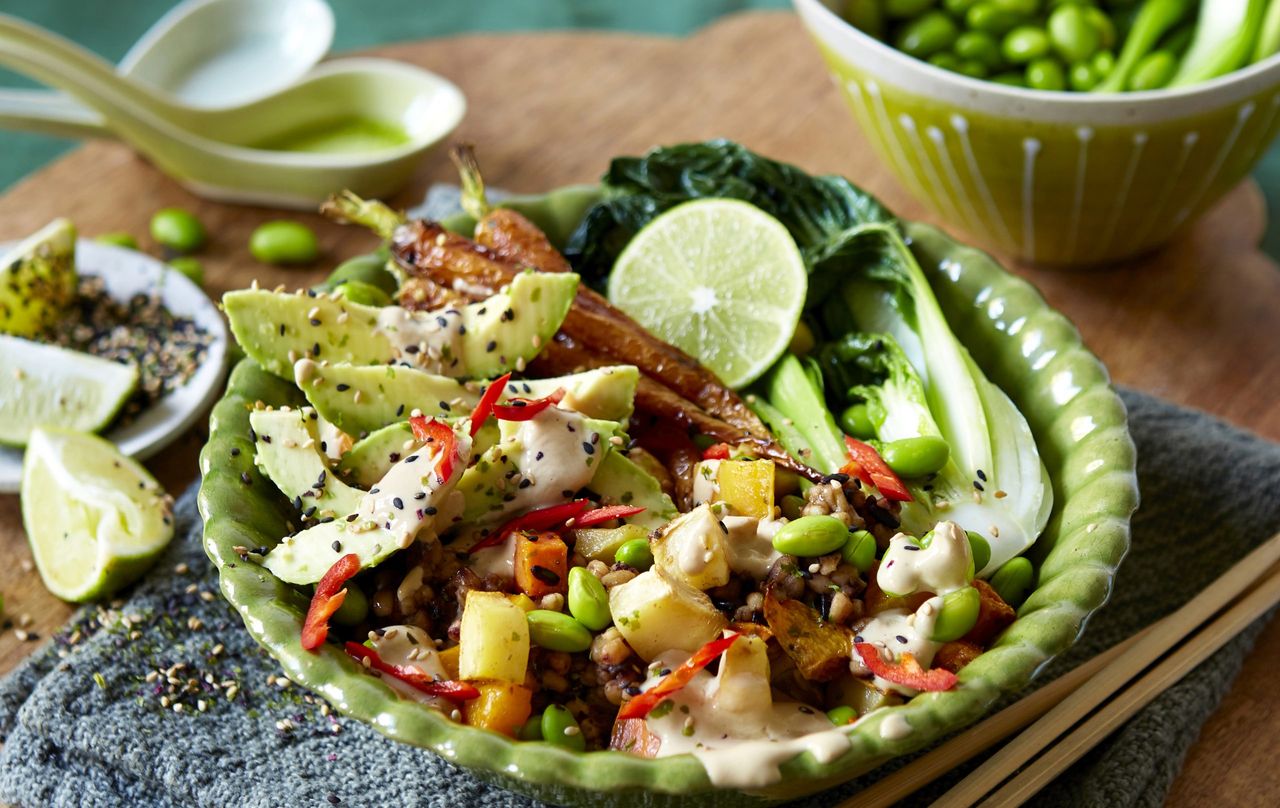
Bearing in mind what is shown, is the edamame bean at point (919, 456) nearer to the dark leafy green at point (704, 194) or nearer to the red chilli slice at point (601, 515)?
the red chilli slice at point (601, 515)

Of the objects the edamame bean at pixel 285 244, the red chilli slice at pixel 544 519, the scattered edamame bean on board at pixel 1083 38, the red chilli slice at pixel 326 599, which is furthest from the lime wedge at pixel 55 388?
the scattered edamame bean on board at pixel 1083 38

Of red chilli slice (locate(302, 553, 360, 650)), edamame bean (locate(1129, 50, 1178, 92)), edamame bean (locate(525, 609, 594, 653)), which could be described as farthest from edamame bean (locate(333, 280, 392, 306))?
edamame bean (locate(1129, 50, 1178, 92))

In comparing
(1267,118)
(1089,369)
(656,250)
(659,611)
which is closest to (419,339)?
(656,250)

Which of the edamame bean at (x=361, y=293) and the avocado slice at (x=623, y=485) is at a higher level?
the edamame bean at (x=361, y=293)

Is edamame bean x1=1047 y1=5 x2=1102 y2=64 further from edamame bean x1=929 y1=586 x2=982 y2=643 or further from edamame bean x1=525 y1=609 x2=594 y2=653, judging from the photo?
edamame bean x1=525 y1=609 x2=594 y2=653

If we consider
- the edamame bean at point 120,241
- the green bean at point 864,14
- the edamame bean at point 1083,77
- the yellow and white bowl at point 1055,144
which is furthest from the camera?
the edamame bean at point 120,241

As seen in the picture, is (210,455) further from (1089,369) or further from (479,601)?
(1089,369)
